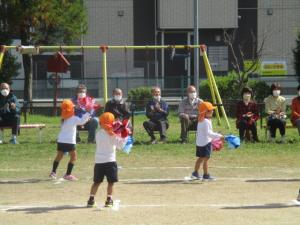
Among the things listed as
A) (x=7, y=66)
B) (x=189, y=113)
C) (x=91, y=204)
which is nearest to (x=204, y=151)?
(x=91, y=204)

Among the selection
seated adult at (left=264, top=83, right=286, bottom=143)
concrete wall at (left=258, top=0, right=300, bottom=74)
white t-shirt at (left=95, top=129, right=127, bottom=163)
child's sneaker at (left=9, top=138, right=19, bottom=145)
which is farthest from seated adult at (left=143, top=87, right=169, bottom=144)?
concrete wall at (left=258, top=0, right=300, bottom=74)

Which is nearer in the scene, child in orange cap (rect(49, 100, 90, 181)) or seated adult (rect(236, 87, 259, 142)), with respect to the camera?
child in orange cap (rect(49, 100, 90, 181))

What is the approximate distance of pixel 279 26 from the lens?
3762 centimetres

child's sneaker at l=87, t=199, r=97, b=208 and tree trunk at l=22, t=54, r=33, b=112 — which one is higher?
tree trunk at l=22, t=54, r=33, b=112

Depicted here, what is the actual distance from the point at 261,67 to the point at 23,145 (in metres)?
19.3

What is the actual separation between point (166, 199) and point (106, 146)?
1.34 metres

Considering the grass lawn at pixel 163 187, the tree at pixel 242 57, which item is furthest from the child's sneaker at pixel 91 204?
the tree at pixel 242 57

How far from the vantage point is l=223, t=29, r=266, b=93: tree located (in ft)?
101

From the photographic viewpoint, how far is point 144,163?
15891 millimetres

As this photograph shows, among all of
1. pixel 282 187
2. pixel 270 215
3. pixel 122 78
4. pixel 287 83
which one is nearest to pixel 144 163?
pixel 282 187

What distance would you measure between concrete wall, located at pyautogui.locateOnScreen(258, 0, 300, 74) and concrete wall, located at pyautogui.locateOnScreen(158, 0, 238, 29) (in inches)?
71.7

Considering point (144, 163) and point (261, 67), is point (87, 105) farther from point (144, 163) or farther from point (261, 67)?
point (261, 67)

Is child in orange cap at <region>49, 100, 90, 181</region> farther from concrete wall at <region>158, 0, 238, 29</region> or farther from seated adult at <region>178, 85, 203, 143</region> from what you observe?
concrete wall at <region>158, 0, 238, 29</region>

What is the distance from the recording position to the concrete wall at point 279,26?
1470 inches
